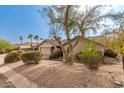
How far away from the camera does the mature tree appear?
6.80 metres

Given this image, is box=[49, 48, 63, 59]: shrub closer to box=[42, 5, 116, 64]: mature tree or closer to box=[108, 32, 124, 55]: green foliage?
box=[42, 5, 116, 64]: mature tree

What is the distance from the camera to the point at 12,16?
19.5 feet

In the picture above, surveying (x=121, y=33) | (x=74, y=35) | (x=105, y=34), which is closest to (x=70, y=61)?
(x=74, y=35)

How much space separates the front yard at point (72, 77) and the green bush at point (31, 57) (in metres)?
0.99

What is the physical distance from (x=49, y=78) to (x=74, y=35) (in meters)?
1.96

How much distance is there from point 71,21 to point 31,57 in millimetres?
1790

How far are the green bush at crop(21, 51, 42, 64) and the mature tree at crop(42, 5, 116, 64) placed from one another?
77cm

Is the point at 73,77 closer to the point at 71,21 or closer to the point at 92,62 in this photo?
the point at 92,62

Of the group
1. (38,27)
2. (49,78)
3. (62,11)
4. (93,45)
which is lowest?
(49,78)

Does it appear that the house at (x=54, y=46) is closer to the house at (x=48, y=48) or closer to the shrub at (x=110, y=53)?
the house at (x=48, y=48)

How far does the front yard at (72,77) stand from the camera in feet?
16.8

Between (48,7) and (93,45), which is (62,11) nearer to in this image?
(48,7)

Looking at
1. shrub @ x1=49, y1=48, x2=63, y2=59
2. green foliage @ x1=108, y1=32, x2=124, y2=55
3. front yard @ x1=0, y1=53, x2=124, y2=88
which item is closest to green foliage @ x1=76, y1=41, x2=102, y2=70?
front yard @ x1=0, y1=53, x2=124, y2=88

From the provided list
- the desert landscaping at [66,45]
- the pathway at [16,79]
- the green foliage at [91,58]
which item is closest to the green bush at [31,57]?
the desert landscaping at [66,45]
